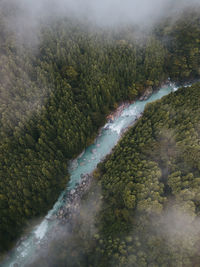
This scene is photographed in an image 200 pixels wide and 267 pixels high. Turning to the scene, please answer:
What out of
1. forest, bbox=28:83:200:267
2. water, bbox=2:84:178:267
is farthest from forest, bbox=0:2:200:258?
water, bbox=2:84:178:267

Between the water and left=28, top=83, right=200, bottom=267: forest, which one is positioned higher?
the water

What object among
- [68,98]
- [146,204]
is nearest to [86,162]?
[68,98]

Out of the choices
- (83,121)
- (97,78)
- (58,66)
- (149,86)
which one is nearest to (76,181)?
(83,121)

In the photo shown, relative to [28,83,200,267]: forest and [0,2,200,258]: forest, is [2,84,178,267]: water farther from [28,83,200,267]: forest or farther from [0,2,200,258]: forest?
[28,83,200,267]: forest

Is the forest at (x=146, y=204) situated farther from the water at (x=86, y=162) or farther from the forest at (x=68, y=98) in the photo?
the water at (x=86, y=162)

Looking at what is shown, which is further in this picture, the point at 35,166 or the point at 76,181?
Result: the point at 76,181

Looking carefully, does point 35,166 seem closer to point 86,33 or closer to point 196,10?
point 86,33
